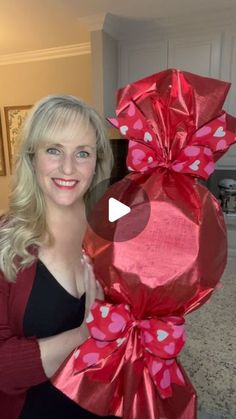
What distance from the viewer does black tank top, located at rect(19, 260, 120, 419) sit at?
0.60 metres

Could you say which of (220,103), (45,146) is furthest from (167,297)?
(45,146)

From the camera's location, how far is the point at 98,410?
1.23 ft

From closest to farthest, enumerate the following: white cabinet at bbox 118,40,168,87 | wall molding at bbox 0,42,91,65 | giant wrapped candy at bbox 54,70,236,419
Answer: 1. giant wrapped candy at bbox 54,70,236,419
2. white cabinet at bbox 118,40,168,87
3. wall molding at bbox 0,42,91,65

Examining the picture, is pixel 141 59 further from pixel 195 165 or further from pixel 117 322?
pixel 117 322

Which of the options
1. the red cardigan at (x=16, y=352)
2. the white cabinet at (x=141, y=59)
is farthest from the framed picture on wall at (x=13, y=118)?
the red cardigan at (x=16, y=352)

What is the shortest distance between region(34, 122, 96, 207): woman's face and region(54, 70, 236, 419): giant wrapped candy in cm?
13

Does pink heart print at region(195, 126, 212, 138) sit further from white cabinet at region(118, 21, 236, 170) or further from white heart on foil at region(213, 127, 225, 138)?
white cabinet at region(118, 21, 236, 170)

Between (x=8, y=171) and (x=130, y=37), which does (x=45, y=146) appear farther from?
(x=8, y=171)

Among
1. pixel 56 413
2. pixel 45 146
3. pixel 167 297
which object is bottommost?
pixel 56 413

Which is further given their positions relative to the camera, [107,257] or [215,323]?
[215,323]

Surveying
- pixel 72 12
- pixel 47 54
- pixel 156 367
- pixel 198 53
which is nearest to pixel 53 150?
pixel 156 367

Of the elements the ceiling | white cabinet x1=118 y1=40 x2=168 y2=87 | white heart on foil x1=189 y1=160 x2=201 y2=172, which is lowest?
white heart on foil x1=189 y1=160 x2=201 y2=172

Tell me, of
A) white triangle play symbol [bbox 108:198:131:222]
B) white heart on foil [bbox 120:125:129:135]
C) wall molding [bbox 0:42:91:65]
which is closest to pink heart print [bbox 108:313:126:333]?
white triangle play symbol [bbox 108:198:131:222]

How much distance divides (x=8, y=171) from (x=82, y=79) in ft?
4.43
